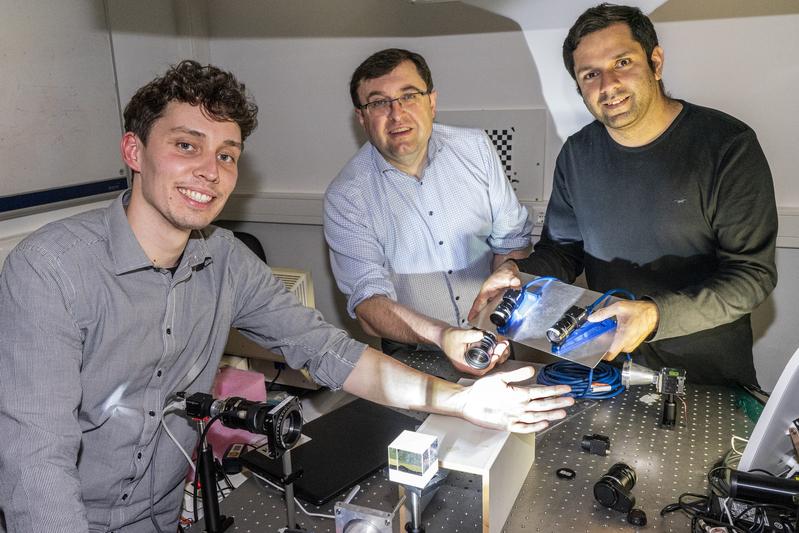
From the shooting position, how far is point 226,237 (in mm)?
1794

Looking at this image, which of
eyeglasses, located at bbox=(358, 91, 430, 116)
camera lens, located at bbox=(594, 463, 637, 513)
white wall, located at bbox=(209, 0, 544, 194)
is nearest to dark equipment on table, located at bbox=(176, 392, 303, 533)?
camera lens, located at bbox=(594, 463, 637, 513)

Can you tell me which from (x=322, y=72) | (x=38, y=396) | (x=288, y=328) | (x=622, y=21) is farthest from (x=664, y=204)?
(x=322, y=72)

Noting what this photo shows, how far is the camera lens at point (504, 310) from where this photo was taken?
162 cm

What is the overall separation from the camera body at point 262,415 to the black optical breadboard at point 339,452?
28 cm

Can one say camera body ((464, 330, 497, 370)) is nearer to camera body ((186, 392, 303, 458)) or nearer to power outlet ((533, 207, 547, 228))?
camera body ((186, 392, 303, 458))

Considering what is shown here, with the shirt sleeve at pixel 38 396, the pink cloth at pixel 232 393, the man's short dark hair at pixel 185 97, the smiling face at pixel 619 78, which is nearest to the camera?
the shirt sleeve at pixel 38 396

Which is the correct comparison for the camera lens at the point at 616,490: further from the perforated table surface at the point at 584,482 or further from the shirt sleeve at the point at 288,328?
the shirt sleeve at the point at 288,328

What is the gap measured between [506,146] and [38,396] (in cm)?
235

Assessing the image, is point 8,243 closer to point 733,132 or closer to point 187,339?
point 187,339

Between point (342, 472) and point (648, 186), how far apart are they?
1.34 m

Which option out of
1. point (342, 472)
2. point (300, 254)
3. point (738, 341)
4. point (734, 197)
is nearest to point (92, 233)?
point (342, 472)

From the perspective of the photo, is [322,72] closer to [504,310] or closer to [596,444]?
[504,310]

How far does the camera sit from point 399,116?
2312mm

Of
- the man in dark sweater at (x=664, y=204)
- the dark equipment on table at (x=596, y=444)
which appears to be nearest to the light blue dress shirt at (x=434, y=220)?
the man in dark sweater at (x=664, y=204)
